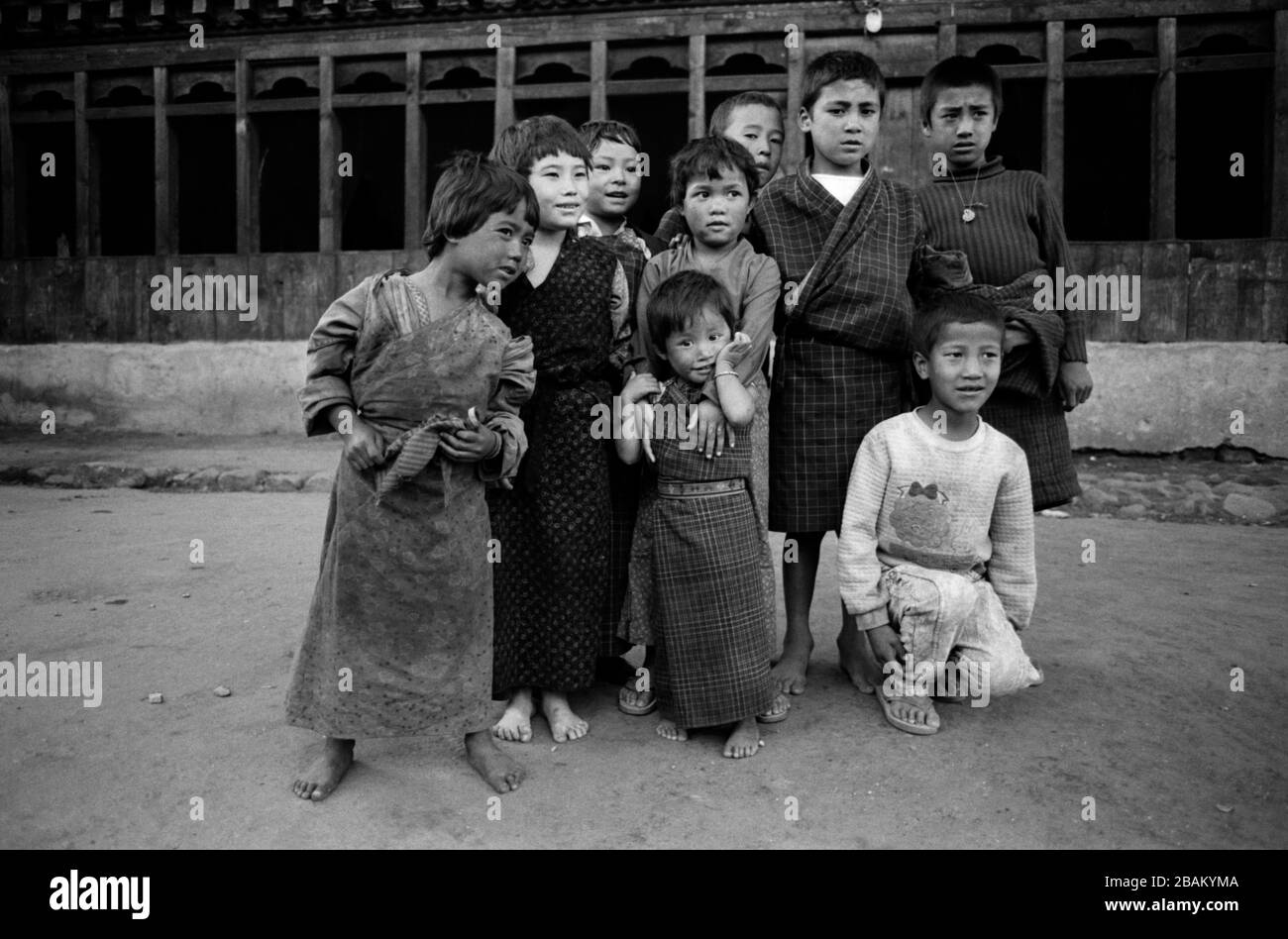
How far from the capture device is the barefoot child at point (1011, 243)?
3.12 metres

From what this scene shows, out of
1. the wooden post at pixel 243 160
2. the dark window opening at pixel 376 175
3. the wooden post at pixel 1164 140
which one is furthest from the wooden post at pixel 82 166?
the wooden post at pixel 1164 140

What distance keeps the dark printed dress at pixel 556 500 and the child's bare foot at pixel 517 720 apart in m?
0.04

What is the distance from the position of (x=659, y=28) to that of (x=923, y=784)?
7.55m

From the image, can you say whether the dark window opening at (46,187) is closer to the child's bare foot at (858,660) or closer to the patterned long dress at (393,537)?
the patterned long dress at (393,537)

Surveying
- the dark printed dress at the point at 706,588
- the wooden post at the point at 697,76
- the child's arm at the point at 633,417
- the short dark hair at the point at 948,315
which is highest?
the wooden post at the point at 697,76

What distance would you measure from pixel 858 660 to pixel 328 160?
25.6ft

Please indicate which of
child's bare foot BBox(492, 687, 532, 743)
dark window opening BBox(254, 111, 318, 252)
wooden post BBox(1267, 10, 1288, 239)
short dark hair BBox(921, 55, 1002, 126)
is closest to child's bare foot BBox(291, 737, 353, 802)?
child's bare foot BBox(492, 687, 532, 743)

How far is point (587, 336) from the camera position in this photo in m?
2.84

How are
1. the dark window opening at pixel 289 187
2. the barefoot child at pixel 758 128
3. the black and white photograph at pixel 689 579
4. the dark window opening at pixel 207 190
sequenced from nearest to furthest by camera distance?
the black and white photograph at pixel 689 579, the barefoot child at pixel 758 128, the dark window opening at pixel 289 187, the dark window opening at pixel 207 190

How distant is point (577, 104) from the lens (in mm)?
10203

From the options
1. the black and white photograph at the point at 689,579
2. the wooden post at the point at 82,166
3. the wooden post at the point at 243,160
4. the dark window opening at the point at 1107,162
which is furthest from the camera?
the dark window opening at the point at 1107,162

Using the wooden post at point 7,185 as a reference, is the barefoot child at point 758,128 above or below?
below

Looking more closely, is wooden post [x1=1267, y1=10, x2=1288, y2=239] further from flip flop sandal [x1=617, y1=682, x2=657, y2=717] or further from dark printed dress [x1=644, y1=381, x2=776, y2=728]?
flip flop sandal [x1=617, y1=682, x2=657, y2=717]

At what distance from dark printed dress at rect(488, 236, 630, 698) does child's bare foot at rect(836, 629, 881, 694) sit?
2.94 ft
